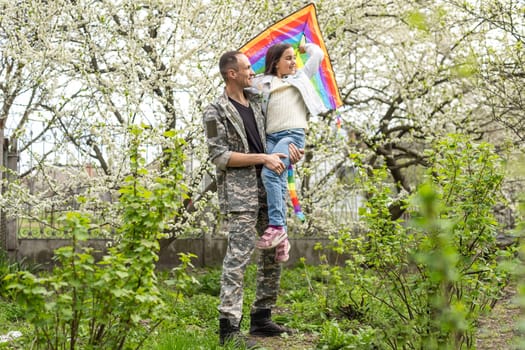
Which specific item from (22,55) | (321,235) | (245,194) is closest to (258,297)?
(245,194)

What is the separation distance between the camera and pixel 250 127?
4.19 meters

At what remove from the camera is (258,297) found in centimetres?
434

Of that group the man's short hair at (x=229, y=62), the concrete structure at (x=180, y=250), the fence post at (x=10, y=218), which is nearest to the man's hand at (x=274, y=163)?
the man's short hair at (x=229, y=62)

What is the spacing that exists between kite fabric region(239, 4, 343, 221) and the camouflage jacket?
570 millimetres

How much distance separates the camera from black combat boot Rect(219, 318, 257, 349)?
3861 mm

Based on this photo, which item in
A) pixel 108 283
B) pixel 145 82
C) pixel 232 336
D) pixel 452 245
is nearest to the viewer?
pixel 108 283

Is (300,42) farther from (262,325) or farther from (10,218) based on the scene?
(10,218)

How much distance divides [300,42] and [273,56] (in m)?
0.68

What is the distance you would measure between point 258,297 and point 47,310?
198 centimetres

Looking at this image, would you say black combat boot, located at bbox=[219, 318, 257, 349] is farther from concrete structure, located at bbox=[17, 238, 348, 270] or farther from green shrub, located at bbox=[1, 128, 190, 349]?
concrete structure, located at bbox=[17, 238, 348, 270]

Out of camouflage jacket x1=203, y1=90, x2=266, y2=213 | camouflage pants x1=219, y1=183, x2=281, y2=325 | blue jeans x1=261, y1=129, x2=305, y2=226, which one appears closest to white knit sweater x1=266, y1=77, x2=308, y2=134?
blue jeans x1=261, y1=129, x2=305, y2=226

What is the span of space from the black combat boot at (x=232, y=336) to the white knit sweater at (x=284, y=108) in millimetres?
1248

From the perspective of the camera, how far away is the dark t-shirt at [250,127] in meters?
4.16

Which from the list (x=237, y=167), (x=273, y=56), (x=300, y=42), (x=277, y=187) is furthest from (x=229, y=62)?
(x=300, y=42)
